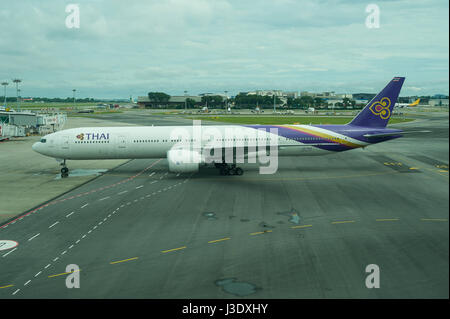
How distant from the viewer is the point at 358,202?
24.8 meters

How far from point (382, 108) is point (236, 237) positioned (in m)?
26.5

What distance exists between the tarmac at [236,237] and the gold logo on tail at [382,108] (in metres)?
7.80

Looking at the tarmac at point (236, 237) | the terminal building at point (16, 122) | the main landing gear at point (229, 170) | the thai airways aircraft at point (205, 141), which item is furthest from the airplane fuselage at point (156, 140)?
the terminal building at point (16, 122)

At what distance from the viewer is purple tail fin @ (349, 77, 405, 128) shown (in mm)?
35847

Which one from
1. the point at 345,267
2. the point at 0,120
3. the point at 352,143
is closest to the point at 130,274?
the point at 345,267

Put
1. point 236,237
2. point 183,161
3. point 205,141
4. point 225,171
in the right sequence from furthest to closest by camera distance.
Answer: point 205,141 → point 225,171 → point 183,161 → point 236,237

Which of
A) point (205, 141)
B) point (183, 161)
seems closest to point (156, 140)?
point (205, 141)

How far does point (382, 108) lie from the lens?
121 feet

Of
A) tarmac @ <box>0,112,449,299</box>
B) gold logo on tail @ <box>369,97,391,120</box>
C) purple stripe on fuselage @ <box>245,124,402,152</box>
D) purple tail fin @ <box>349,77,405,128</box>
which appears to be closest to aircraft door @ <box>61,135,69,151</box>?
tarmac @ <box>0,112,449,299</box>

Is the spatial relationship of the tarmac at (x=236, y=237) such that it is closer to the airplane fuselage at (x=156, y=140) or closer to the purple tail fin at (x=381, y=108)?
the airplane fuselage at (x=156, y=140)

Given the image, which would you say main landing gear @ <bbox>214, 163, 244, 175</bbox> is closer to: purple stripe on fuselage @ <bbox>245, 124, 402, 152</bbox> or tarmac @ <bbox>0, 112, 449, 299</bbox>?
tarmac @ <bbox>0, 112, 449, 299</bbox>

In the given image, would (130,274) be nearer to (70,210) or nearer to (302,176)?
(70,210)

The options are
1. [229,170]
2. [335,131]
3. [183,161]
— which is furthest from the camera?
[335,131]

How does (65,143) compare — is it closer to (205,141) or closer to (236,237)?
(205,141)
